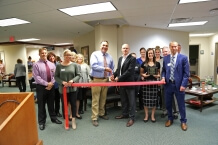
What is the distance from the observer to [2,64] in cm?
956

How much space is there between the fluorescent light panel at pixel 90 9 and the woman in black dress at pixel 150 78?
1.35 metres

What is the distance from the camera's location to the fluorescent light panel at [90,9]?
136 inches

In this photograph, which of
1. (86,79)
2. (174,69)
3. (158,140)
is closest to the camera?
(158,140)

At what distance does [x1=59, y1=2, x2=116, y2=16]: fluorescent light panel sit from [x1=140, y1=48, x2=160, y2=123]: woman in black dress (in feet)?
4.44

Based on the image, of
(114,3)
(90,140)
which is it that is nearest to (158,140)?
(90,140)

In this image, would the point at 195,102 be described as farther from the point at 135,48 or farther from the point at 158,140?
the point at 135,48

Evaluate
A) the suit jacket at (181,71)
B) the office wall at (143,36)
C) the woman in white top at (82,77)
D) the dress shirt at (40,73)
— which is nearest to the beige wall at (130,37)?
the office wall at (143,36)

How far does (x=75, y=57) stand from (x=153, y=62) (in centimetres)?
177

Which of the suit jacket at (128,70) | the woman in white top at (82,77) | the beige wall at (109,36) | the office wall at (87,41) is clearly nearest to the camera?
the suit jacket at (128,70)

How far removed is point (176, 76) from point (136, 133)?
121cm

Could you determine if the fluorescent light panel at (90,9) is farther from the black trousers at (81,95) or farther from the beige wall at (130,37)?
the black trousers at (81,95)

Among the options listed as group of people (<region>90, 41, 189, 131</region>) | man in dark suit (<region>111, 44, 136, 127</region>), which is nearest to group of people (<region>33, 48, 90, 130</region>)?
group of people (<region>90, 41, 189, 131</region>)

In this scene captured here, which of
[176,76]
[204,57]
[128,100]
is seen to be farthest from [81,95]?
[204,57]

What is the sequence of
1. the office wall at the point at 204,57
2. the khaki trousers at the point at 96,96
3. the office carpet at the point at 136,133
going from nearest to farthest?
the office carpet at the point at 136,133
the khaki trousers at the point at 96,96
the office wall at the point at 204,57
